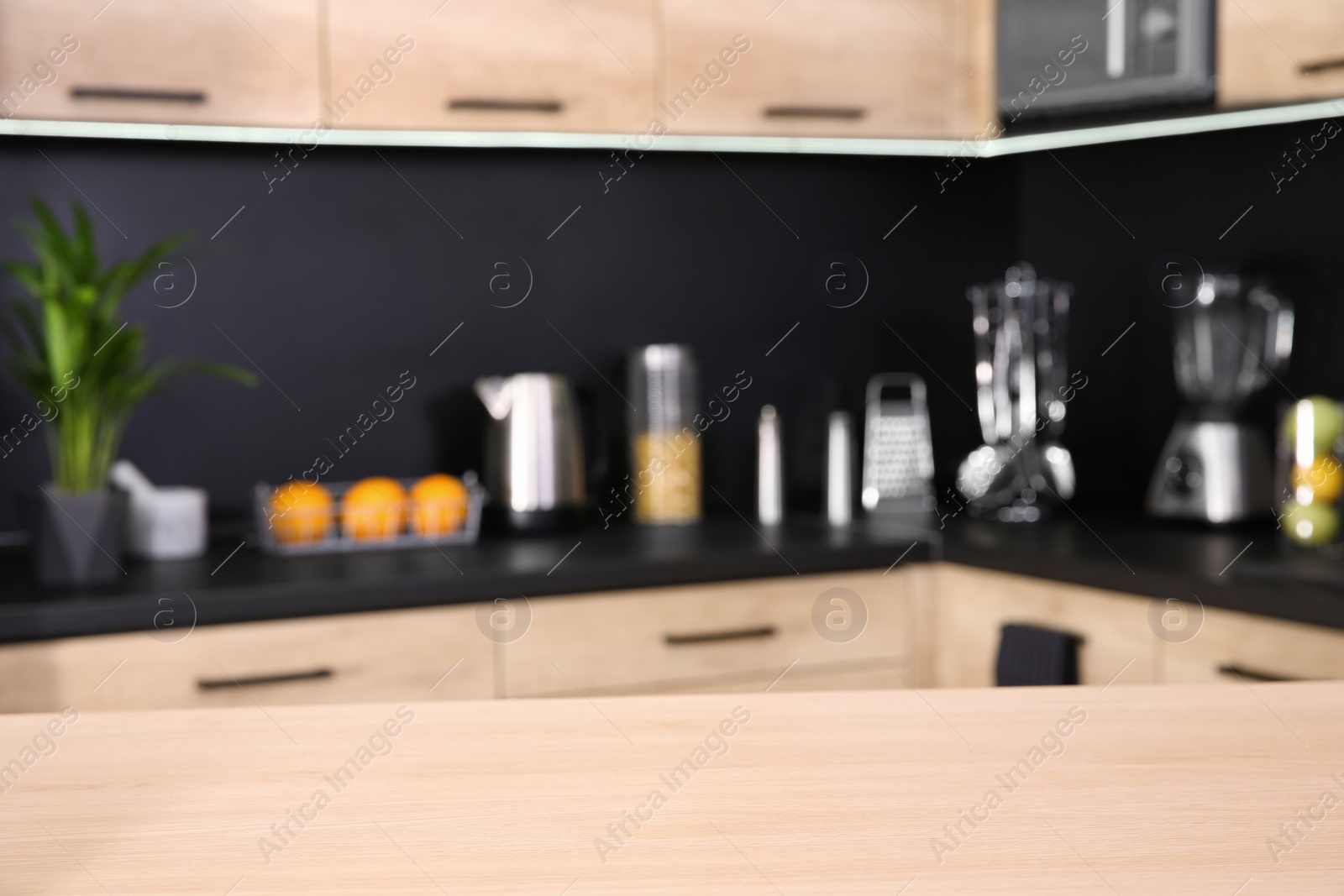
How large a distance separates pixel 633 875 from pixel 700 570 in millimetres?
1329

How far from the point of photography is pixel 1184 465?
6.67 feet

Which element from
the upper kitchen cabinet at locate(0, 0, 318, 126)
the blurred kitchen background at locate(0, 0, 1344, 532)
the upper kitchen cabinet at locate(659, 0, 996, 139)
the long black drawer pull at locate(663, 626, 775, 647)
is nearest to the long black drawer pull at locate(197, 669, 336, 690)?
the long black drawer pull at locate(663, 626, 775, 647)

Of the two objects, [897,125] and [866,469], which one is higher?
[897,125]

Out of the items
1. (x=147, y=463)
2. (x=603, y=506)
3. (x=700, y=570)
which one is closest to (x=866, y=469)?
(x=603, y=506)

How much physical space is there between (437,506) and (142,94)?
75 centimetres

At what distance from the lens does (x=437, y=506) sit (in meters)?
2.00

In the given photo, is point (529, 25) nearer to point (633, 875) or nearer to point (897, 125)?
point (897, 125)

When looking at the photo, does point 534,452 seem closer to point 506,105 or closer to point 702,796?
point 506,105

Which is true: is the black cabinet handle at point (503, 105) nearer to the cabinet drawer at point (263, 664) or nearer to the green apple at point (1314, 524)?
the cabinet drawer at point (263, 664)

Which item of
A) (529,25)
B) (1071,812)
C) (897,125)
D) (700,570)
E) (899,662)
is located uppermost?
(529,25)

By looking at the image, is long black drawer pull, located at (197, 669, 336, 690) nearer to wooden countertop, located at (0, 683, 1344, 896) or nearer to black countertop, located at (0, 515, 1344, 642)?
black countertop, located at (0, 515, 1344, 642)

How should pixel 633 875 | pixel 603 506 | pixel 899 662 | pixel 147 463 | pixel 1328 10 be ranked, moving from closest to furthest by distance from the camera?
pixel 633 875 → pixel 1328 10 → pixel 899 662 → pixel 147 463 → pixel 603 506

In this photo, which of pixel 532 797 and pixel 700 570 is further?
pixel 700 570

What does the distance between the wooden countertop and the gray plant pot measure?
103 centimetres
